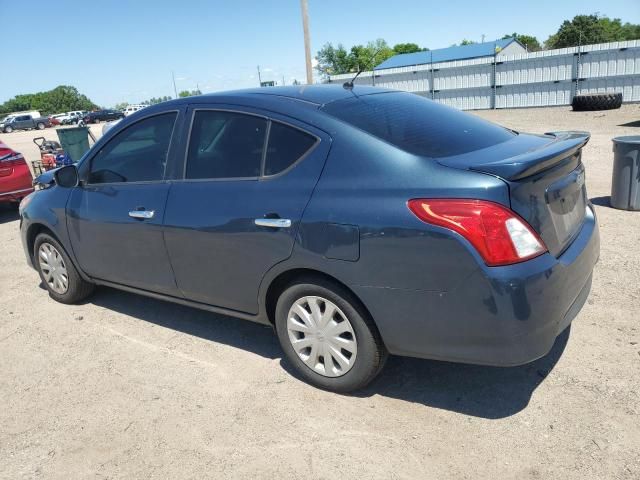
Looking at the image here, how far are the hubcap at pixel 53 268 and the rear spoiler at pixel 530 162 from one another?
12.5ft

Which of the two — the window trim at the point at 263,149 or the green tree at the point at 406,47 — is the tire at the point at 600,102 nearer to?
the window trim at the point at 263,149

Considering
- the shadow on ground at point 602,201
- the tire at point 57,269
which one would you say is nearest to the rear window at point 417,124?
the tire at point 57,269

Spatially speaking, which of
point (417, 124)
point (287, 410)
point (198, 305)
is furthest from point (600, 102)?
point (287, 410)

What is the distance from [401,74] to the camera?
87.8 ft

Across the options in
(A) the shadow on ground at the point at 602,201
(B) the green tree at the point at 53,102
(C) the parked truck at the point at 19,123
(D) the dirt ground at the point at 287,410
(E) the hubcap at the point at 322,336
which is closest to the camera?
(D) the dirt ground at the point at 287,410

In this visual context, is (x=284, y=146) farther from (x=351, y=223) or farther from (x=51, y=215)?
(x=51, y=215)

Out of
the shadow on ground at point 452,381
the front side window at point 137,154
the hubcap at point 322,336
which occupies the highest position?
the front side window at point 137,154

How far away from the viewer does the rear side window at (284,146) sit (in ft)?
10.1

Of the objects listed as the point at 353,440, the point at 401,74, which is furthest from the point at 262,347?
the point at 401,74

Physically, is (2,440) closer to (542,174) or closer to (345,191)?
(345,191)

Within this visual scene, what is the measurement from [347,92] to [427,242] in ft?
4.79

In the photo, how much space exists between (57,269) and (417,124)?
11.6 ft

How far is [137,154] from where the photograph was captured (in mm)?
4035

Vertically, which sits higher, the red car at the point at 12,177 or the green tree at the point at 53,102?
the green tree at the point at 53,102
